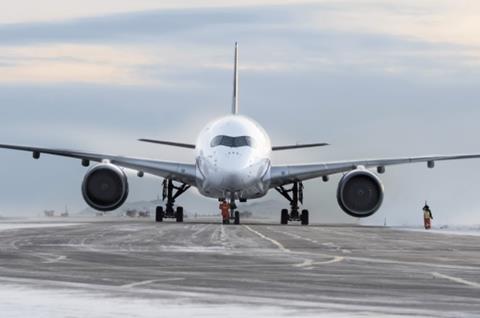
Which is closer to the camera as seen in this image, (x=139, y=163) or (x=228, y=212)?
(x=228, y=212)

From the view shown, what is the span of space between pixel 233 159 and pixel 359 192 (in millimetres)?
5933

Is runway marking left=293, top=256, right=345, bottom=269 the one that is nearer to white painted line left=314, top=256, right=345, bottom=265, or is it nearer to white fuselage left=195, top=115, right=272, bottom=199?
white painted line left=314, top=256, right=345, bottom=265

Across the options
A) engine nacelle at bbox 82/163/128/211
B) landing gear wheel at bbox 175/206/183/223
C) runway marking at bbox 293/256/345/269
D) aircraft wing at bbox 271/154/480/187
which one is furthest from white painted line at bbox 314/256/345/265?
landing gear wheel at bbox 175/206/183/223

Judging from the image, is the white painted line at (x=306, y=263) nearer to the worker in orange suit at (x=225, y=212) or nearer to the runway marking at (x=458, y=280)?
the runway marking at (x=458, y=280)

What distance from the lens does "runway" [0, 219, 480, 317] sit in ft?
43.3

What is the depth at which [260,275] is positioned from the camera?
17.6 m

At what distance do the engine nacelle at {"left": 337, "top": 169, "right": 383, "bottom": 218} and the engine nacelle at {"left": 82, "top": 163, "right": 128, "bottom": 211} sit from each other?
8.96 metres

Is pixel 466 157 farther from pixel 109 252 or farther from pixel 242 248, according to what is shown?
pixel 109 252

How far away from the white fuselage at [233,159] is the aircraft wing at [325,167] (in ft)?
3.18

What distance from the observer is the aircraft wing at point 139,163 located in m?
52.6

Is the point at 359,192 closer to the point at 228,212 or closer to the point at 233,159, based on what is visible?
the point at 228,212

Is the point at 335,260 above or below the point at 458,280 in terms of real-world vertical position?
above

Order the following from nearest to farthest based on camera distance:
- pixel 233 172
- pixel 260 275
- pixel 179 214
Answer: pixel 260 275 < pixel 233 172 < pixel 179 214

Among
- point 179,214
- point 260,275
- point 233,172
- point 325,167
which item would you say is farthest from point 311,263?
point 179,214
